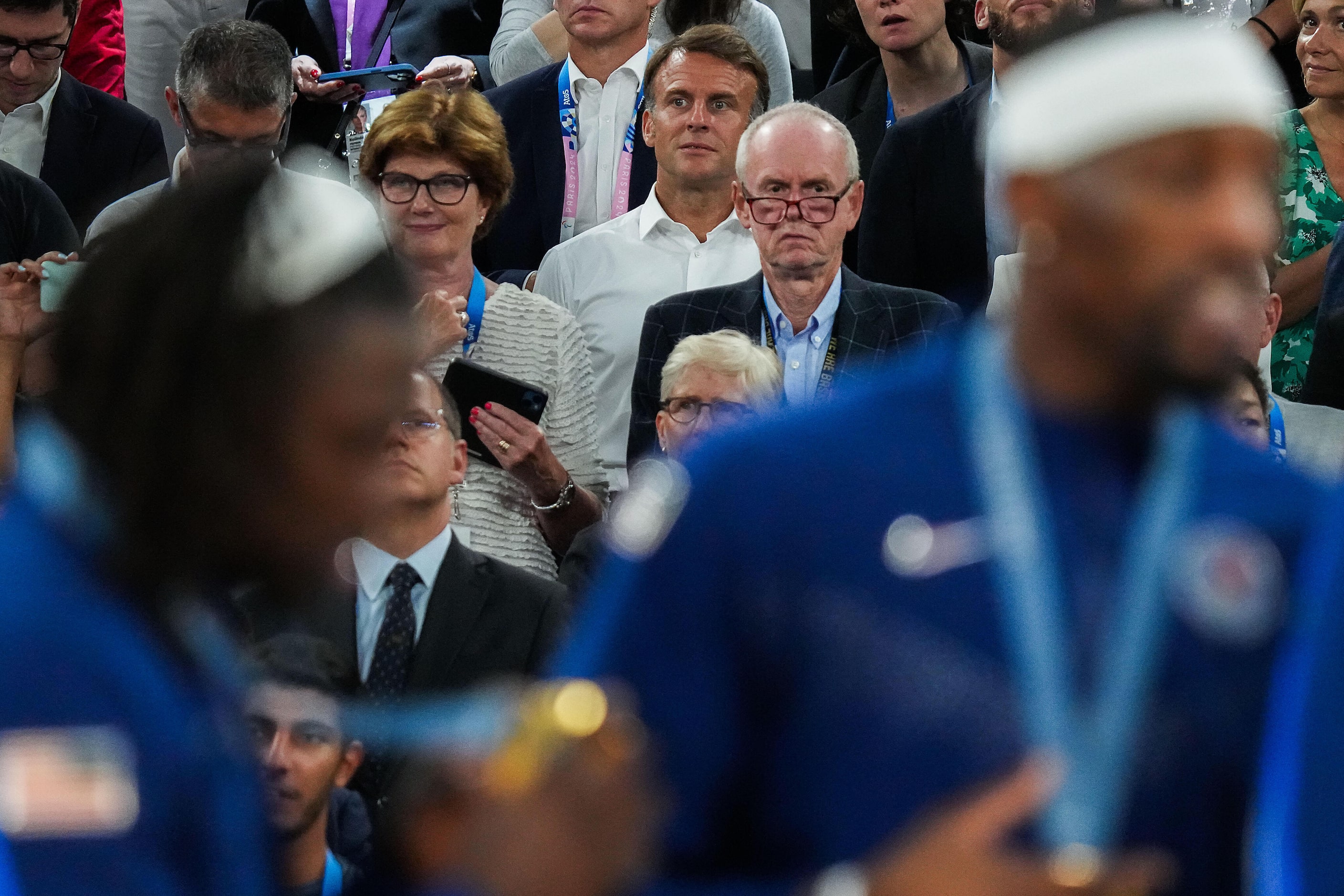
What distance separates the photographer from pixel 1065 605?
1.86 m

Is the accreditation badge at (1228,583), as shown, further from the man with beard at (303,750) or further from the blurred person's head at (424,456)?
the blurred person's head at (424,456)

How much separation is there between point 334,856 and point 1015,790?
1511mm

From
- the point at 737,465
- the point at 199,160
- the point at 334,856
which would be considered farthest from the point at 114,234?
the point at 199,160

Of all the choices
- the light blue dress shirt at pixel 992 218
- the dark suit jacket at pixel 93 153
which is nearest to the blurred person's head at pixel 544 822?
the light blue dress shirt at pixel 992 218

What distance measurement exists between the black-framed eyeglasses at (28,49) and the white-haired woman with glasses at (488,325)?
5.95 feet

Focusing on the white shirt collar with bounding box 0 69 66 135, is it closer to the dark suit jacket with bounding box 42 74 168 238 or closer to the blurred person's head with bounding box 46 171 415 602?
the dark suit jacket with bounding box 42 74 168 238

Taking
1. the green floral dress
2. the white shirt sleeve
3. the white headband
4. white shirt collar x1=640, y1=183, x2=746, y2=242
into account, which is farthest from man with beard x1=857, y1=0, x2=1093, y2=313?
the white headband

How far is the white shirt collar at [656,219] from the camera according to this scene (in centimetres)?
586

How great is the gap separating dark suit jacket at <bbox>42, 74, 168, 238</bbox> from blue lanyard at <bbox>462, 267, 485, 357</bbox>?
6.34 ft

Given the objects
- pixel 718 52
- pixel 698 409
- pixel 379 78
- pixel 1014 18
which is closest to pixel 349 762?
pixel 698 409

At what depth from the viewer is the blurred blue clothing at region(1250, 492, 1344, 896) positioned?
1.83 meters

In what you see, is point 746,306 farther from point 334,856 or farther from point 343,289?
point 343,289

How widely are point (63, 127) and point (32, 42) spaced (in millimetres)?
333

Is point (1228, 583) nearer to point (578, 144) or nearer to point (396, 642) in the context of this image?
point (396, 642)
